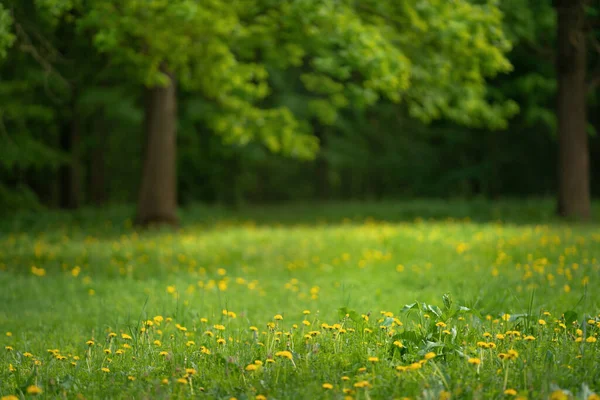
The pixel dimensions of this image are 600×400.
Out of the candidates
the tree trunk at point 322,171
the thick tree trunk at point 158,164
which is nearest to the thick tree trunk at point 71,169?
A: the thick tree trunk at point 158,164

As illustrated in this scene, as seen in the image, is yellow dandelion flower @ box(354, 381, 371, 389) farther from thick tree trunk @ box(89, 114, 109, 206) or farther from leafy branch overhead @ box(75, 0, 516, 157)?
thick tree trunk @ box(89, 114, 109, 206)

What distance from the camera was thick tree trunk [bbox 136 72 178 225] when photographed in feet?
51.7

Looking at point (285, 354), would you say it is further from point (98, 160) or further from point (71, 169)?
point (98, 160)

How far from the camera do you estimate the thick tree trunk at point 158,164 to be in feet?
51.7

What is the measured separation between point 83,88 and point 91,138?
18.0ft

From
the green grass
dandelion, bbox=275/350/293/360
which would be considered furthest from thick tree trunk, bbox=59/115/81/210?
dandelion, bbox=275/350/293/360

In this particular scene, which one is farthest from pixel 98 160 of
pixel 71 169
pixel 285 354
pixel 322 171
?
pixel 285 354

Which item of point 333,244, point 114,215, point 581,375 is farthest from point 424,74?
point 581,375

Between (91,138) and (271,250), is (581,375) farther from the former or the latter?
(91,138)

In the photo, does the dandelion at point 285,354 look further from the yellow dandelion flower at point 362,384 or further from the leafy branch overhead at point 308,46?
the leafy branch overhead at point 308,46

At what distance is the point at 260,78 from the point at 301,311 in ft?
30.4

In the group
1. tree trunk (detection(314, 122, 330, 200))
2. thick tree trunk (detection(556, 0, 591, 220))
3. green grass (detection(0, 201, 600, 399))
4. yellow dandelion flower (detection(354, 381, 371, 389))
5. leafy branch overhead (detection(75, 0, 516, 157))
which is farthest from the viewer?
tree trunk (detection(314, 122, 330, 200))

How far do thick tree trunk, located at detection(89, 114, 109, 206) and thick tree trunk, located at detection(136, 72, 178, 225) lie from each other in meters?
9.48

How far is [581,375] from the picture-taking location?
3.96 metres
